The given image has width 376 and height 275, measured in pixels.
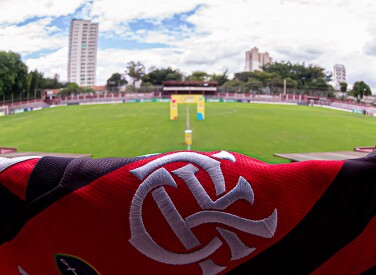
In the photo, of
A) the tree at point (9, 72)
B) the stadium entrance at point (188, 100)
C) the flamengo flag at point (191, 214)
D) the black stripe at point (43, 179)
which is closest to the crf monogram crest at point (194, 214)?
the flamengo flag at point (191, 214)

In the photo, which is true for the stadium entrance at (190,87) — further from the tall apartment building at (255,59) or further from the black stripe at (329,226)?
the black stripe at (329,226)

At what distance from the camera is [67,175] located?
54cm

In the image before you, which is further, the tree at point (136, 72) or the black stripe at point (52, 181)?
the tree at point (136, 72)

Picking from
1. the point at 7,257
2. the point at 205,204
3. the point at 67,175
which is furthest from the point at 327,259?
the point at 7,257

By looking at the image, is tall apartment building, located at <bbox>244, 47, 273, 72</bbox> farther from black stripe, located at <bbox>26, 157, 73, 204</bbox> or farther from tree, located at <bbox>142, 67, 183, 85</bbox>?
black stripe, located at <bbox>26, 157, 73, 204</bbox>

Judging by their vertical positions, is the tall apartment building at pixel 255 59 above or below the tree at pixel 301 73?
above

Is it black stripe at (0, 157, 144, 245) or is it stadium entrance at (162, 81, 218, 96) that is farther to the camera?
stadium entrance at (162, 81, 218, 96)

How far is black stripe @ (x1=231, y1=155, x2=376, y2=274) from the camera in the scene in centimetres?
54

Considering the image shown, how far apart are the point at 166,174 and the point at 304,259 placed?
329mm

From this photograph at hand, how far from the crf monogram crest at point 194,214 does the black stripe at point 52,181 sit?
73 mm

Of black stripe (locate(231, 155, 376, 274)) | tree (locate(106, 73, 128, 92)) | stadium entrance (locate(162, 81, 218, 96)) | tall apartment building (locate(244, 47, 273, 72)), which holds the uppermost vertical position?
tall apartment building (locate(244, 47, 273, 72))

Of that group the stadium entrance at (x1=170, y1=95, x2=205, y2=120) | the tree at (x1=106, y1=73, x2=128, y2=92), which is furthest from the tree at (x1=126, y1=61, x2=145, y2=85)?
the stadium entrance at (x1=170, y1=95, x2=205, y2=120)

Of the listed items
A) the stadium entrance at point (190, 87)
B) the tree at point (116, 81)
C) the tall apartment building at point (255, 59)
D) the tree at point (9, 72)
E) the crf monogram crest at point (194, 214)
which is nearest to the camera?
the crf monogram crest at point (194, 214)

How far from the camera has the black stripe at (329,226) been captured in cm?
54
